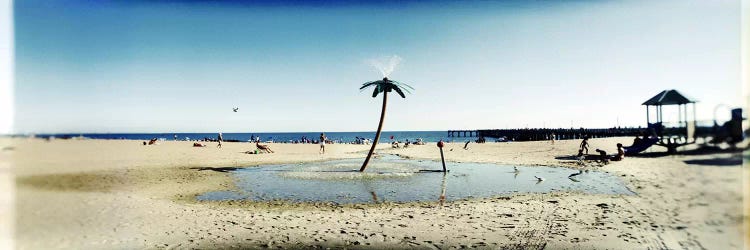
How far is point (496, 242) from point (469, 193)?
21.4 feet

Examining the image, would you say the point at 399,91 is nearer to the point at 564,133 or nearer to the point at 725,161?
the point at 725,161

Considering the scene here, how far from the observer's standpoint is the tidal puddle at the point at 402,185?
1416 cm

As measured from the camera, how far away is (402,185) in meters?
17.0

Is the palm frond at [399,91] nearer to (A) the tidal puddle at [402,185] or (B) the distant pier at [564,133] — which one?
(A) the tidal puddle at [402,185]

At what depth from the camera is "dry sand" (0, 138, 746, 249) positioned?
817cm

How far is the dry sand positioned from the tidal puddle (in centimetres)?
139

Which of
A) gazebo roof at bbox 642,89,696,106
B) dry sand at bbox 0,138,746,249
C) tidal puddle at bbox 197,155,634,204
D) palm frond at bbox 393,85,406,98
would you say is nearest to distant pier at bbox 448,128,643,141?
tidal puddle at bbox 197,155,634,204

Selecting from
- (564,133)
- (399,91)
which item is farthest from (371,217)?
(564,133)

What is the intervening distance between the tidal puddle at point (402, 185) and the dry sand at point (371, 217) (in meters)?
1.39

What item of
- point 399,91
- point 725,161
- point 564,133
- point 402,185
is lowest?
point 402,185

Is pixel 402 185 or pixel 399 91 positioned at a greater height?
pixel 399 91

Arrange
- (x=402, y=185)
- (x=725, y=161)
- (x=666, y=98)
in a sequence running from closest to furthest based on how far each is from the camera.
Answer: (x=725, y=161)
(x=666, y=98)
(x=402, y=185)

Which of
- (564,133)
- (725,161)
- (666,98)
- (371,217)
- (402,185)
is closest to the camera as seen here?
(725,161)

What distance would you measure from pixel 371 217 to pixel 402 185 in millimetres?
6611
